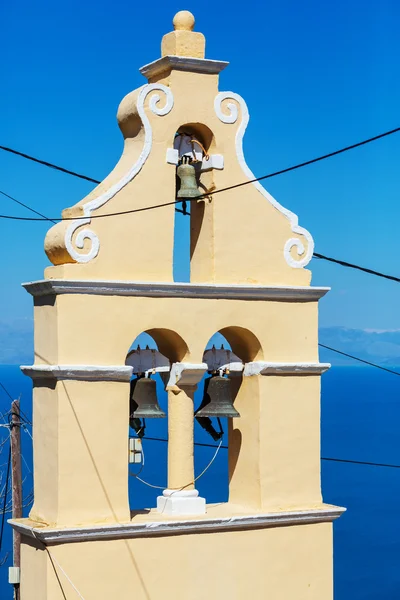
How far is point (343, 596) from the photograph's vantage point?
39.5 meters

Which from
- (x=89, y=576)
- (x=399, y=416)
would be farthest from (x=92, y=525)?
(x=399, y=416)

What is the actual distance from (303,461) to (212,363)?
3.45 ft

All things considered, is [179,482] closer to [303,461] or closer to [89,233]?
[303,461]

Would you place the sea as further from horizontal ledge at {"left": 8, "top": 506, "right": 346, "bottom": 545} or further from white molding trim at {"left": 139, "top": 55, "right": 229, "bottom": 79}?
white molding trim at {"left": 139, "top": 55, "right": 229, "bottom": 79}

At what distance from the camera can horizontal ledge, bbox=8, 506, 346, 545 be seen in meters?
10.5

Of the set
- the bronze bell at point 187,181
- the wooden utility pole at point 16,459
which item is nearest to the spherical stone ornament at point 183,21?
the bronze bell at point 187,181

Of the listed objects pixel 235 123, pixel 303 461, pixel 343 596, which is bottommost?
pixel 343 596

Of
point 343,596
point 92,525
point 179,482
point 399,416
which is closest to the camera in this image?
point 92,525

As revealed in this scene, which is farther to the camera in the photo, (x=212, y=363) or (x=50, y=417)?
(x=212, y=363)

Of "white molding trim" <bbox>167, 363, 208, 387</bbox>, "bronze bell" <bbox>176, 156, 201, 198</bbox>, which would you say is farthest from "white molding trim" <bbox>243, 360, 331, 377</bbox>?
"bronze bell" <bbox>176, 156, 201, 198</bbox>

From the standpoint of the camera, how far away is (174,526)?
10.9 m

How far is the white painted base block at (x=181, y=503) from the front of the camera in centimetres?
1123

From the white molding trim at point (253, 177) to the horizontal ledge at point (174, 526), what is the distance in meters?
1.95

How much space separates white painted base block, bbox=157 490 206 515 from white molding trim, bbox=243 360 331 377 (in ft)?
3.43
